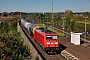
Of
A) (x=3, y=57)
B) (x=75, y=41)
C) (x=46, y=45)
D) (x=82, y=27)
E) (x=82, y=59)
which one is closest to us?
(x=3, y=57)

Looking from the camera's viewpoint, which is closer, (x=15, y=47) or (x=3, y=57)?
(x=3, y=57)

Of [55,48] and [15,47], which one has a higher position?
[15,47]

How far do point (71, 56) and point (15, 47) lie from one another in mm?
9225

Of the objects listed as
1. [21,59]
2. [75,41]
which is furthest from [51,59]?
[75,41]

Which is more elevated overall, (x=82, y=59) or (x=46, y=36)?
(x=46, y=36)

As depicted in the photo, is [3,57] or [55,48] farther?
[55,48]

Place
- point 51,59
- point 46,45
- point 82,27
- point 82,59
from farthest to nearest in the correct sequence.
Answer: point 82,27 → point 46,45 → point 51,59 → point 82,59

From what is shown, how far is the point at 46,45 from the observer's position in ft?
97.8

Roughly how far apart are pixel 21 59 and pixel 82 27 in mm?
53389

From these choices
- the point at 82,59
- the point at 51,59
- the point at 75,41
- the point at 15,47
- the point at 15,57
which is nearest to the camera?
the point at 15,57

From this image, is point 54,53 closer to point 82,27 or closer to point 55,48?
point 55,48

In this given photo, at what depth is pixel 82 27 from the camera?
228 feet

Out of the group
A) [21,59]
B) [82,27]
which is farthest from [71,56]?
[82,27]

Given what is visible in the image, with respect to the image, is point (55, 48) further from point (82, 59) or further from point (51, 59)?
point (82, 59)
